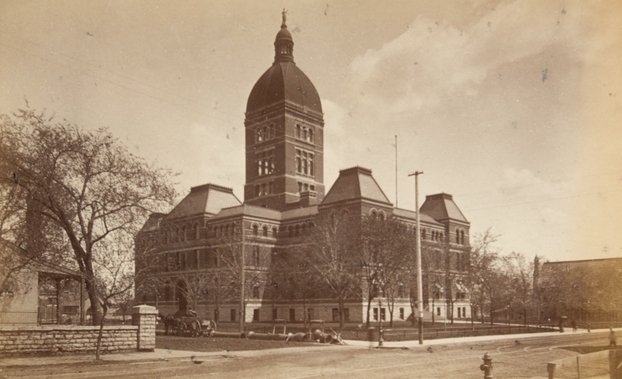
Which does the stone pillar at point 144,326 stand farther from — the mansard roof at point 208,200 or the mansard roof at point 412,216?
the mansard roof at point 208,200

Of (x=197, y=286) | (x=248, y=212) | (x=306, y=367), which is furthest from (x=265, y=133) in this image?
(x=306, y=367)

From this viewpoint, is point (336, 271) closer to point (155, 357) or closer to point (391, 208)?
point (391, 208)

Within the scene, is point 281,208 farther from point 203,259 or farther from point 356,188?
point 356,188

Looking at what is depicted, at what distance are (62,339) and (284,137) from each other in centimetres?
5560

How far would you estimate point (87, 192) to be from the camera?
86.1 ft

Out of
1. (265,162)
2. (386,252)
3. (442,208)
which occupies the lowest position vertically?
(386,252)

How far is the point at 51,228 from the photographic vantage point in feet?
84.1

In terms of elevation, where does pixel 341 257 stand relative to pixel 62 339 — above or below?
above

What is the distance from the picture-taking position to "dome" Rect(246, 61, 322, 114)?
75.4 metres

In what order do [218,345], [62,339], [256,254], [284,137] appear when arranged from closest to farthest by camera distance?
1. [62,339]
2. [218,345]
3. [256,254]
4. [284,137]

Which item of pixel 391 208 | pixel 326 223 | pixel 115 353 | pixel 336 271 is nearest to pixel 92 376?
pixel 115 353

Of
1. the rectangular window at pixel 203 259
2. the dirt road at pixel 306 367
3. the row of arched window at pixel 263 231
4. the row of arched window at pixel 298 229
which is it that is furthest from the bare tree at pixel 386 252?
the rectangular window at pixel 203 259

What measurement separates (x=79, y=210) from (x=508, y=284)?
50.4 m

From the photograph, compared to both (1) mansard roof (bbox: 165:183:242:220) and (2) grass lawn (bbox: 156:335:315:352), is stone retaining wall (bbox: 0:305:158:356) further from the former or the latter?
(1) mansard roof (bbox: 165:183:242:220)
